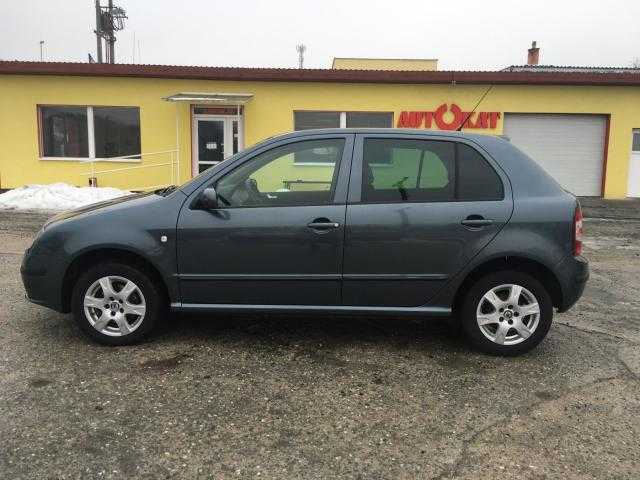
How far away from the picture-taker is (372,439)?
10.1ft

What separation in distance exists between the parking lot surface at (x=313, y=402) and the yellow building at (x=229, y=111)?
1110 centimetres

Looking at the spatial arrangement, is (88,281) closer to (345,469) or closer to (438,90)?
(345,469)

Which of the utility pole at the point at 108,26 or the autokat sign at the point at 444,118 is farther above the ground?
Answer: the utility pole at the point at 108,26

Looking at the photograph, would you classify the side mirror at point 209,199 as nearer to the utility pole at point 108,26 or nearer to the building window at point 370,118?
the building window at point 370,118

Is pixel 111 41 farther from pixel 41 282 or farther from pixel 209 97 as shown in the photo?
pixel 41 282

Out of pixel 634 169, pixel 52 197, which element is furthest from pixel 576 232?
pixel 634 169

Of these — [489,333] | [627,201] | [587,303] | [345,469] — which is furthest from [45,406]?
[627,201]

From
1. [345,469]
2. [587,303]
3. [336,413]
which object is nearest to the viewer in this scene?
[345,469]

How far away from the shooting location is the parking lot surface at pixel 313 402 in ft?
9.41

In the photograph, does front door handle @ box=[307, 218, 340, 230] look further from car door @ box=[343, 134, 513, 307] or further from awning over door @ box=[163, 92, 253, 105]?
awning over door @ box=[163, 92, 253, 105]

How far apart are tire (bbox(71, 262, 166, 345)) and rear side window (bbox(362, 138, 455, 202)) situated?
5.80 ft

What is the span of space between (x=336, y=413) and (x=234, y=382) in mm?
775

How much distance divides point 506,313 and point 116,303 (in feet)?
9.52

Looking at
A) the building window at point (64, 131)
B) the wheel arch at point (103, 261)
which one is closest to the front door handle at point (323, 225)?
the wheel arch at point (103, 261)
